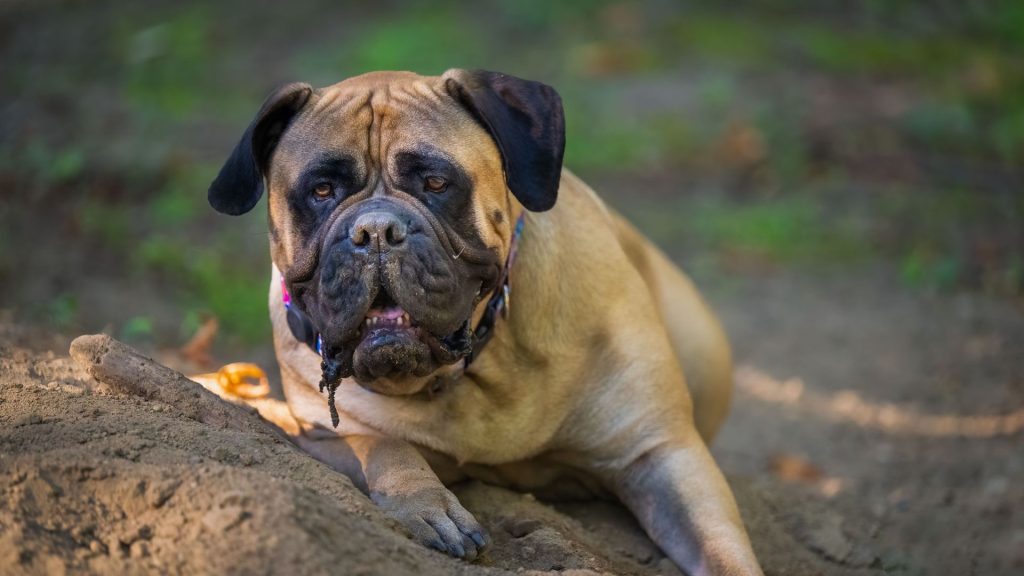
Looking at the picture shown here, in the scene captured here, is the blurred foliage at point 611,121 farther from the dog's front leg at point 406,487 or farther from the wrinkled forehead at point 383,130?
the wrinkled forehead at point 383,130

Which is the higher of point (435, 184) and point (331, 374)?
point (435, 184)

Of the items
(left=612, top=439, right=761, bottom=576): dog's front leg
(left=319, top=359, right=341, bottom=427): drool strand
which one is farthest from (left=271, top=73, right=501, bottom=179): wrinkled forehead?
(left=612, top=439, right=761, bottom=576): dog's front leg

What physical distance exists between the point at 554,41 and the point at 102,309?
6.26 meters

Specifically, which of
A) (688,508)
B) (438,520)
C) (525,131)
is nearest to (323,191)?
(525,131)

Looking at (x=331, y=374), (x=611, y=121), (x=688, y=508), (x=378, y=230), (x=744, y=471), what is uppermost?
(x=378, y=230)

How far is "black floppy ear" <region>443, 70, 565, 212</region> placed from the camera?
362 centimetres

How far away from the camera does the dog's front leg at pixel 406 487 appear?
330 centimetres

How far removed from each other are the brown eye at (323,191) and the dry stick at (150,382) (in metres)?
0.71

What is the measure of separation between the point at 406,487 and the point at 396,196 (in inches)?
32.2

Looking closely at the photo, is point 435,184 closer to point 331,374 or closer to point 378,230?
point 378,230

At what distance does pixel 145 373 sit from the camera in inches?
146

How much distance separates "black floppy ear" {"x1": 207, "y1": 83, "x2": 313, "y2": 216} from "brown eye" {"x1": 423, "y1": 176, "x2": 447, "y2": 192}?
0.51 m

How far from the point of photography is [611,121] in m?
9.94

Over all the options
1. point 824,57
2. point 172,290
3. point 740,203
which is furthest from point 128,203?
point 824,57
